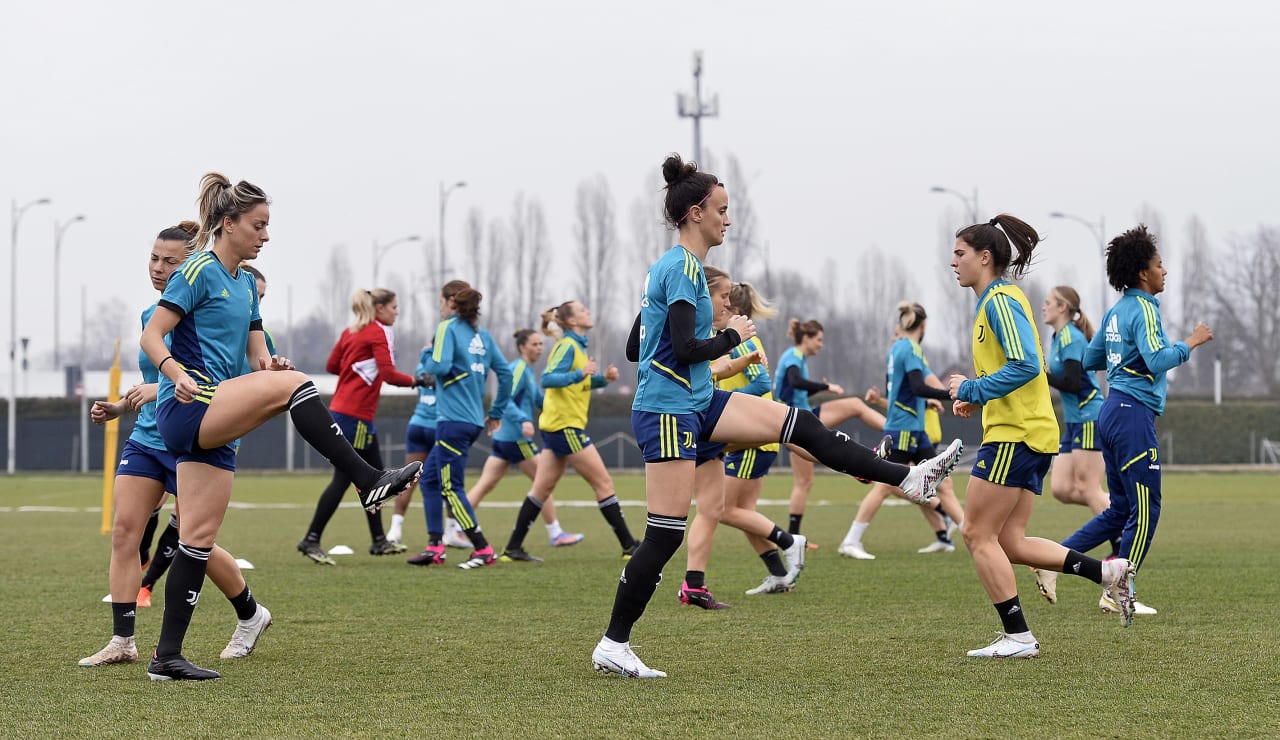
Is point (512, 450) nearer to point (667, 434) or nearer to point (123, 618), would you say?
point (123, 618)

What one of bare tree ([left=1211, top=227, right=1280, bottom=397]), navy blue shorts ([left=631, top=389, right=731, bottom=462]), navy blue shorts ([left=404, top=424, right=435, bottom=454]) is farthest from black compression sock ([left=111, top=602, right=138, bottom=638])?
bare tree ([left=1211, top=227, right=1280, bottom=397])

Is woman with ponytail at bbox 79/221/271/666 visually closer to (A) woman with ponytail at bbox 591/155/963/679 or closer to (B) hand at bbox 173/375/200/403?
(B) hand at bbox 173/375/200/403

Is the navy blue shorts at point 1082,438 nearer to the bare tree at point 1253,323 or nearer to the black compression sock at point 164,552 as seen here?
the black compression sock at point 164,552

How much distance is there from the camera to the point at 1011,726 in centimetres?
454

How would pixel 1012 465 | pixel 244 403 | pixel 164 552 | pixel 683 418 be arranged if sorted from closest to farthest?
pixel 244 403, pixel 683 418, pixel 1012 465, pixel 164 552

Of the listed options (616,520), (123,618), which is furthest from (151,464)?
(616,520)

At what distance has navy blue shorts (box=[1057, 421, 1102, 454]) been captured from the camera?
392 inches

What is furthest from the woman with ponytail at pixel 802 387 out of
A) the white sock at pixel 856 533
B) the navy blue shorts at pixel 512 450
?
the navy blue shorts at pixel 512 450

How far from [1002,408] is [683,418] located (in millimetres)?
1516

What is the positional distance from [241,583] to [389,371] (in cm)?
513

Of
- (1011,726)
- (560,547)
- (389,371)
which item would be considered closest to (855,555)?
(560,547)

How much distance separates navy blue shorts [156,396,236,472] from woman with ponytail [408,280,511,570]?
5.39 meters

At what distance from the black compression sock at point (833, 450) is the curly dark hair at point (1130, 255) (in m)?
2.48

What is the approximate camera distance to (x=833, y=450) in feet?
18.8
